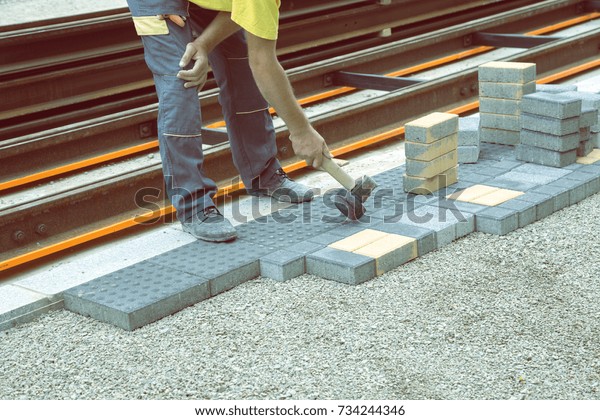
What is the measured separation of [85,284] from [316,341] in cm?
112

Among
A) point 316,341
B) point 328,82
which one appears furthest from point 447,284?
point 328,82

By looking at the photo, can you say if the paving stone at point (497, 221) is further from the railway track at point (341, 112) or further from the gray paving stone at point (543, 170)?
the railway track at point (341, 112)

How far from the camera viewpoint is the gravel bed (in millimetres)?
3162

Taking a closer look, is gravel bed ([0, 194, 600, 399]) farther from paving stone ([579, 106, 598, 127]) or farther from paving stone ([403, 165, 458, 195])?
paving stone ([579, 106, 598, 127])

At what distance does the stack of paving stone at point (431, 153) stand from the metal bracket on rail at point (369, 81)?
2.11 meters

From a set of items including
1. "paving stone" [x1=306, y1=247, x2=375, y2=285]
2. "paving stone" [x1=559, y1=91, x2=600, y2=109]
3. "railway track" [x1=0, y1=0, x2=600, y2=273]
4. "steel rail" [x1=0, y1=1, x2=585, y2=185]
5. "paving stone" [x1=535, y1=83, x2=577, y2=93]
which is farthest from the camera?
"paving stone" [x1=535, y1=83, x2=577, y2=93]

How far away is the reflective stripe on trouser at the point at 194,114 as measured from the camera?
14.2ft

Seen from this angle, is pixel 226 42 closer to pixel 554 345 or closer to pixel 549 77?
pixel 554 345

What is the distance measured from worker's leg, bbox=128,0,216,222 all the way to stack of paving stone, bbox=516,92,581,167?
188cm

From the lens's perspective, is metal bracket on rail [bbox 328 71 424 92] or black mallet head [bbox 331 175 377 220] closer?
black mallet head [bbox 331 175 377 220]

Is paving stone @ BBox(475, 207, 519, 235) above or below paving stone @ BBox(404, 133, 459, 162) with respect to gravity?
below

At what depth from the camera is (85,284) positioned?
399 cm

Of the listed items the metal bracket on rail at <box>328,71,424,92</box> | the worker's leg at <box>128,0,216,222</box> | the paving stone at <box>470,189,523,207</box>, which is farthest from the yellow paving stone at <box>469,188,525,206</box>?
the metal bracket on rail at <box>328,71,424,92</box>

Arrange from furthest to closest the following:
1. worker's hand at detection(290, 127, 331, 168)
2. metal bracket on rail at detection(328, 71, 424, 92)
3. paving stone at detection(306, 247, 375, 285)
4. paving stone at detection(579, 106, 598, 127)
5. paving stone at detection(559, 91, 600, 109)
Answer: metal bracket on rail at detection(328, 71, 424, 92)
paving stone at detection(559, 91, 600, 109)
paving stone at detection(579, 106, 598, 127)
worker's hand at detection(290, 127, 331, 168)
paving stone at detection(306, 247, 375, 285)
